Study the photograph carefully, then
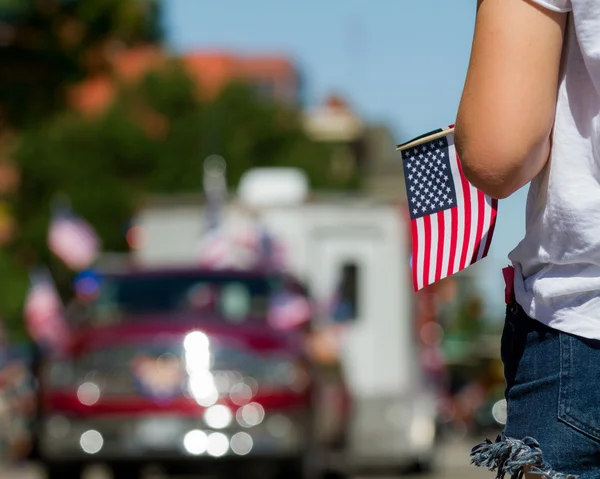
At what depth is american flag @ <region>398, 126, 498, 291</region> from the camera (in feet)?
8.38

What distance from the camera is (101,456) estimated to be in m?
9.79

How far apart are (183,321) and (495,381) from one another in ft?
98.9

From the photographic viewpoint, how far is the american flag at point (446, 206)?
101 inches

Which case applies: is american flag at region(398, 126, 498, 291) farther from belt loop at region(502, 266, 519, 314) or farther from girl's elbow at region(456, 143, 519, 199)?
girl's elbow at region(456, 143, 519, 199)

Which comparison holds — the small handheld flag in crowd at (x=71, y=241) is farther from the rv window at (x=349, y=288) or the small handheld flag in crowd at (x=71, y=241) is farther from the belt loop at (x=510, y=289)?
the belt loop at (x=510, y=289)

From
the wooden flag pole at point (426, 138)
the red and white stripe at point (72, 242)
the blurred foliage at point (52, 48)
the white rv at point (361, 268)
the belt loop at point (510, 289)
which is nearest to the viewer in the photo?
the belt loop at point (510, 289)

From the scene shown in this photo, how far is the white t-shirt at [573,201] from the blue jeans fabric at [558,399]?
0.03 m

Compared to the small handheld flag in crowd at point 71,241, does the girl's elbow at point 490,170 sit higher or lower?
lower

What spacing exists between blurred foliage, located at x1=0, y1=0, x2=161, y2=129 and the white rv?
2588mm

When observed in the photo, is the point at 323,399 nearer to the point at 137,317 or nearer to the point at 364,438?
the point at 137,317

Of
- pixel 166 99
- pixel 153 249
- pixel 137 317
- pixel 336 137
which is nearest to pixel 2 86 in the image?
pixel 153 249

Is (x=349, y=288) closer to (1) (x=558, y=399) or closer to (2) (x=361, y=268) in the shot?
(2) (x=361, y=268)

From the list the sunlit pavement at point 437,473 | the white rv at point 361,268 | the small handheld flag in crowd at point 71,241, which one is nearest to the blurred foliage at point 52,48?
the white rv at point 361,268

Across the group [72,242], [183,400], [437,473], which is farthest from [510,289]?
[72,242]
